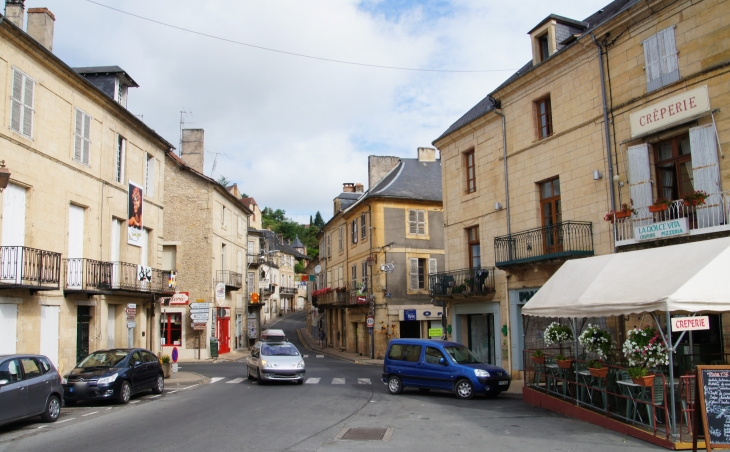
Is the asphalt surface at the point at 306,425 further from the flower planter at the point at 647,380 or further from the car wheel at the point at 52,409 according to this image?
the flower planter at the point at 647,380

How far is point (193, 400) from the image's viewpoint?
51.9 feet

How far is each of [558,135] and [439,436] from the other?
11106mm

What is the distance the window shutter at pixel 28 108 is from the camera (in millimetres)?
17000

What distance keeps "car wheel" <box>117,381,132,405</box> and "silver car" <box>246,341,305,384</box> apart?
16.0 ft

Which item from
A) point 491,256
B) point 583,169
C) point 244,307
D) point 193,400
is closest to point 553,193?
point 583,169

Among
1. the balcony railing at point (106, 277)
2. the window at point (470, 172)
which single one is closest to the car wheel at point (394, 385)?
the window at point (470, 172)

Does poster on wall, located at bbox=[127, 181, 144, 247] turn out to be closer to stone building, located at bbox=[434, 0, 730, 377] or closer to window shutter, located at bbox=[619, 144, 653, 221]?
stone building, located at bbox=[434, 0, 730, 377]

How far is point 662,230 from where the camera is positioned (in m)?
13.5

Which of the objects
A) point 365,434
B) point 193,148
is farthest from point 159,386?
point 193,148

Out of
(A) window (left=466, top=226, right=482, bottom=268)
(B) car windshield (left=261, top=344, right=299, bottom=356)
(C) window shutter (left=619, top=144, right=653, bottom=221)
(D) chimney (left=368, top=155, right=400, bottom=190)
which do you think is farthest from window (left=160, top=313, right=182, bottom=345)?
(C) window shutter (left=619, top=144, right=653, bottom=221)

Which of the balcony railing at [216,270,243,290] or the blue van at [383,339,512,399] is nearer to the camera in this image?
the blue van at [383,339,512,399]

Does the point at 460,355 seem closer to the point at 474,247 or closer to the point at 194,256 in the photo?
the point at 474,247

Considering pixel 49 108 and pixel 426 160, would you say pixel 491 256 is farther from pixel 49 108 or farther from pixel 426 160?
pixel 426 160

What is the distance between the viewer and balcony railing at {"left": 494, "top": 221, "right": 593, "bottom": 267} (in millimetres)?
16703
